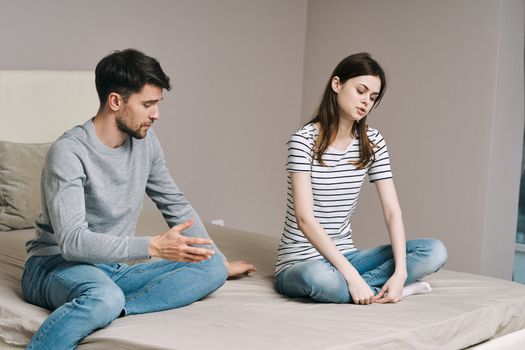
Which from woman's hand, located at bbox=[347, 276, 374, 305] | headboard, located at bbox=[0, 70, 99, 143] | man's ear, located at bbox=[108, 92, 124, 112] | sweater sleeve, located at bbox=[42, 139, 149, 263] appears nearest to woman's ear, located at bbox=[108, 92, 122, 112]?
man's ear, located at bbox=[108, 92, 124, 112]

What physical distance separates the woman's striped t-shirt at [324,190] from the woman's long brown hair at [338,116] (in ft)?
0.06

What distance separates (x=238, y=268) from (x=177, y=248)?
0.64 meters

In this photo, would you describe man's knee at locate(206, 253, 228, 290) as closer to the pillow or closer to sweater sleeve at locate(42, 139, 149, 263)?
sweater sleeve at locate(42, 139, 149, 263)

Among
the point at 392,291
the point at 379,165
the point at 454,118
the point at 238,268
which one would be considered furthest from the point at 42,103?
the point at 454,118

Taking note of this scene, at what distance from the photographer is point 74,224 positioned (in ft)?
7.45

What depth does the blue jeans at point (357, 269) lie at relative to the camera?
255 centimetres

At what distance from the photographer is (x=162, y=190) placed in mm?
2672

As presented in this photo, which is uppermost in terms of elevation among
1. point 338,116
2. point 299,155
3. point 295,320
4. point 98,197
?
point 338,116

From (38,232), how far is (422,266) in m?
1.09

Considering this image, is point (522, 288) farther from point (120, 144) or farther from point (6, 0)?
point (6, 0)

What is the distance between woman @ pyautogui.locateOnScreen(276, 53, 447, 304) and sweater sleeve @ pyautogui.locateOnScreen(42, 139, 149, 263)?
55 centimetres

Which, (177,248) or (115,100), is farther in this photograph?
(115,100)

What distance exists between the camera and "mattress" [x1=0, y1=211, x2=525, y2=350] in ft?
7.00

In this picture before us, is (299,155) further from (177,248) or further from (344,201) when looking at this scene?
(177,248)
